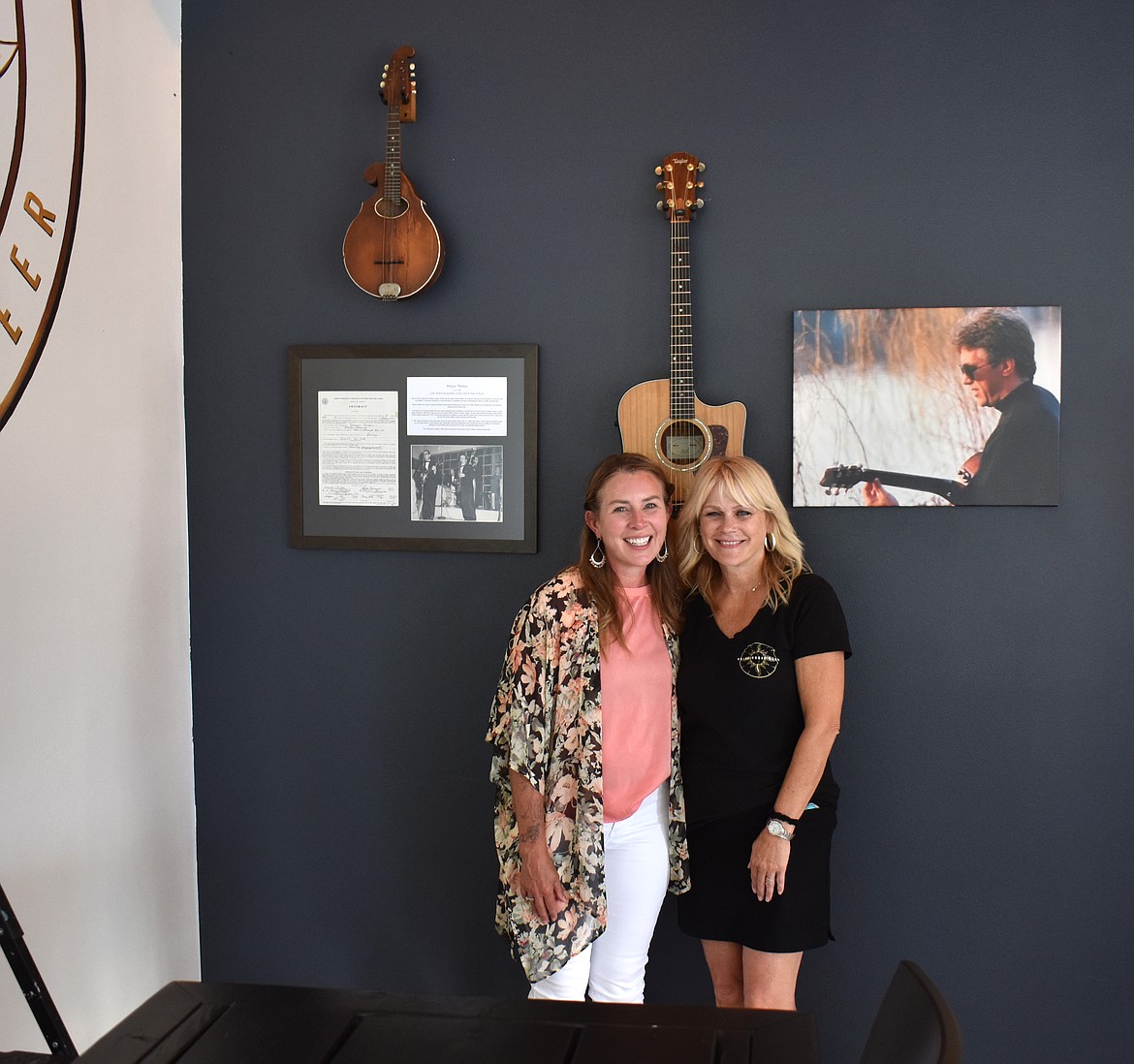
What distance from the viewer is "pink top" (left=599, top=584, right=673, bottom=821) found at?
2129mm

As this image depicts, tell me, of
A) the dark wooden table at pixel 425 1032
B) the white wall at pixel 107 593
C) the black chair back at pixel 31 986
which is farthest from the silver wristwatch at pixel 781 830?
the white wall at pixel 107 593

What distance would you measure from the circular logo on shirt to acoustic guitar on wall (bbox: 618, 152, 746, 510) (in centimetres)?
43

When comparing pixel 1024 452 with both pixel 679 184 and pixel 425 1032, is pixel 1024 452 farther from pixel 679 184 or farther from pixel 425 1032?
pixel 425 1032

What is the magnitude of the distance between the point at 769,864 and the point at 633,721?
399 millimetres

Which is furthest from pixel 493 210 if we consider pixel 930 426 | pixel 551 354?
pixel 930 426

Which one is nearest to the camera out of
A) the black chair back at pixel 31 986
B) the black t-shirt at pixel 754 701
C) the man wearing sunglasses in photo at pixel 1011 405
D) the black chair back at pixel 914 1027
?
the black chair back at pixel 914 1027

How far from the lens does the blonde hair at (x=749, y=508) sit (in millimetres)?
2139

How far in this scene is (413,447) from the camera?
2605 millimetres

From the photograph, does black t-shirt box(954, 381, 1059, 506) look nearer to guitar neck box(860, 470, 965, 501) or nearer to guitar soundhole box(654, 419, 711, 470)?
guitar neck box(860, 470, 965, 501)

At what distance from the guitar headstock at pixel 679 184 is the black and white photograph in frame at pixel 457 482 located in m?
0.72

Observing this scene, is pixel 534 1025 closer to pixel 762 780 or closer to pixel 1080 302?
pixel 762 780

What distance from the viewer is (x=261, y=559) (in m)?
2.70

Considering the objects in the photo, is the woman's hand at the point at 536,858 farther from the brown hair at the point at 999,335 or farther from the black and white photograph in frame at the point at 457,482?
the brown hair at the point at 999,335

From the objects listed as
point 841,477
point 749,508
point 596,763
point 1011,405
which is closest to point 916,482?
point 841,477
